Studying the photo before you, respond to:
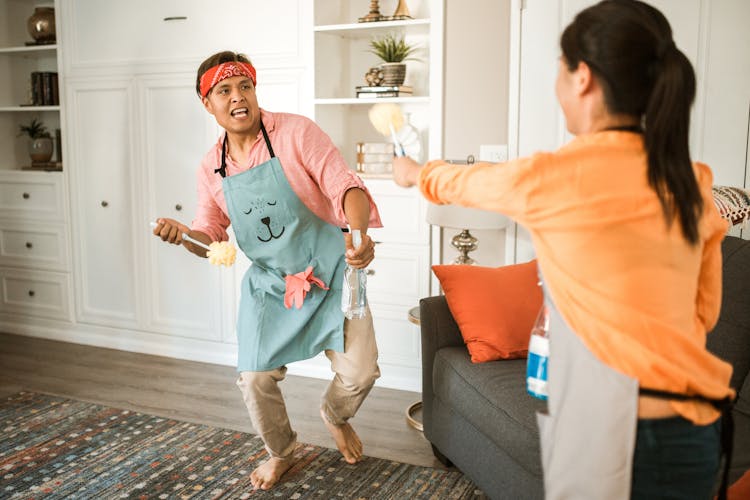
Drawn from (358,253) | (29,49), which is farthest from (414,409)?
(29,49)

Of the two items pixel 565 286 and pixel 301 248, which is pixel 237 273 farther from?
pixel 565 286

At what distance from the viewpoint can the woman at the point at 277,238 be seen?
2.49 meters

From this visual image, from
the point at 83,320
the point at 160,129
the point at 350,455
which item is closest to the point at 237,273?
the point at 160,129

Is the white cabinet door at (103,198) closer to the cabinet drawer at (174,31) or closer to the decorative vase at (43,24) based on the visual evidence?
the cabinet drawer at (174,31)

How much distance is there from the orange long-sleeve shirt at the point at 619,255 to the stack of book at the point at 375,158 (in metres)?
2.46

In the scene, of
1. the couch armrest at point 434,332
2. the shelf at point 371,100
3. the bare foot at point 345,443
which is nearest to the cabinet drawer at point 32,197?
the shelf at point 371,100

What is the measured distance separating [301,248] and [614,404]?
4.94 feet

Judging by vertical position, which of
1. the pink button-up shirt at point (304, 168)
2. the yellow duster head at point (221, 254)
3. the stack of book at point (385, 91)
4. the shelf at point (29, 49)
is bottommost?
the yellow duster head at point (221, 254)

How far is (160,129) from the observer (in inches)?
160

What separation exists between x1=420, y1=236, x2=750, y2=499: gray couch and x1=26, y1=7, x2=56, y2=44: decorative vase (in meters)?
3.11

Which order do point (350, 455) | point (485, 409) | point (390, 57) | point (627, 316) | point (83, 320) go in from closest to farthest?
1. point (627, 316)
2. point (485, 409)
3. point (350, 455)
4. point (390, 57)
5. point (83, 320)

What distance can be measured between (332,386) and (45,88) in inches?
117

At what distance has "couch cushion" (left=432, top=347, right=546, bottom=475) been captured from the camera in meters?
2.08

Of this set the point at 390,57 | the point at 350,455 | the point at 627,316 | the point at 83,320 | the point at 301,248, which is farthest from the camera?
the point at 83,320
